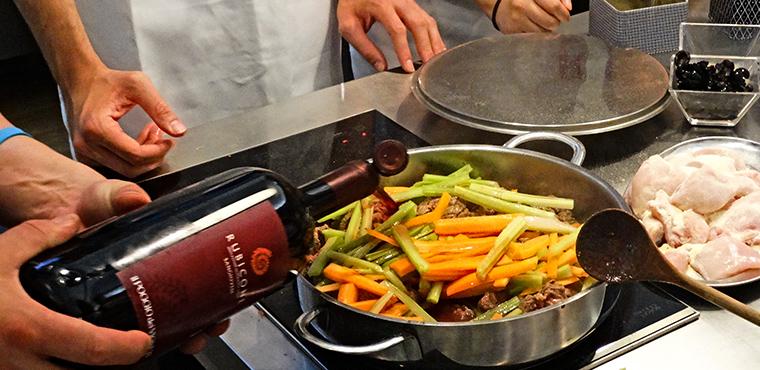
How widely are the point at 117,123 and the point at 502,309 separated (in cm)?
69

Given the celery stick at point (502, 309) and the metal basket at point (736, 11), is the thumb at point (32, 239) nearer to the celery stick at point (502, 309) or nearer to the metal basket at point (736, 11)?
the celery stick at point (502, 309)

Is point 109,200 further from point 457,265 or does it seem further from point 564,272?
point 564,272

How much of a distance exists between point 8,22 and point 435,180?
11.7 feet

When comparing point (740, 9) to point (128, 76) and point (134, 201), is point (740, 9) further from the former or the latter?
point (134, 201)

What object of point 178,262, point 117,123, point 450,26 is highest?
point 178,262

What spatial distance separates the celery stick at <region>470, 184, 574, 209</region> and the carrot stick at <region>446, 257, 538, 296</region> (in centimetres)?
15

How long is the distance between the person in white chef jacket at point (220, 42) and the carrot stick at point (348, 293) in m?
0.81

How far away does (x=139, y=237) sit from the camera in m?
0.79

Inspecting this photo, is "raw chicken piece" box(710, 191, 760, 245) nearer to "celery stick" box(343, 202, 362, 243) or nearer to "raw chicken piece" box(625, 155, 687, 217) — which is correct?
"raw chicken piece" box(625, 155, 687, 217)

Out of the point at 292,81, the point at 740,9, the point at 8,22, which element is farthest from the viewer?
the point at 8,22

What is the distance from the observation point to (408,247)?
3.26 ft

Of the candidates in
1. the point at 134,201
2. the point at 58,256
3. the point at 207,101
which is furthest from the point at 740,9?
the point at 58,256

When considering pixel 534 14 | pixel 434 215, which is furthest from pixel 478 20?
pixel 434 215

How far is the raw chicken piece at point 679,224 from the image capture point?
1.10m
